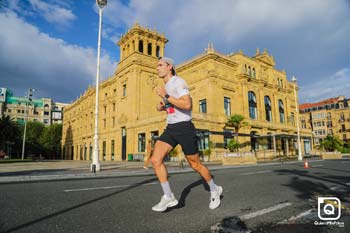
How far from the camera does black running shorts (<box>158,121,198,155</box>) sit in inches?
128

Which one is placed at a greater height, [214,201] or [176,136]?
[176,136]

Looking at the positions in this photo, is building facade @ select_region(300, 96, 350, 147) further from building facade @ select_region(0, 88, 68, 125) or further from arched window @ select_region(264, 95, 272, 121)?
building facade @ select_region(0, 88, 68, 125)

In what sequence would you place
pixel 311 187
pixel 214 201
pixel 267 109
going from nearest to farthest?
pixel 214 201 → pixel 311 187 → pixel 267 109

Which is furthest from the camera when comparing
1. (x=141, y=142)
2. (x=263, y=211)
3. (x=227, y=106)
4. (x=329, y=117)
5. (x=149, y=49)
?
(x=329, y=117)

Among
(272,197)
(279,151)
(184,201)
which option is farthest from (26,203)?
(279,151)

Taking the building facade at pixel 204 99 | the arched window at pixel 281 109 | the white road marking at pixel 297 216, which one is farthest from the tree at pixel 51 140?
the white road marking at pixel 297 216

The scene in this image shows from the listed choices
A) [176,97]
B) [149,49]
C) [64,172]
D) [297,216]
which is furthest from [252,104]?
[297,216]

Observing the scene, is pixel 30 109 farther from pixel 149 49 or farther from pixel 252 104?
pixel 252 104

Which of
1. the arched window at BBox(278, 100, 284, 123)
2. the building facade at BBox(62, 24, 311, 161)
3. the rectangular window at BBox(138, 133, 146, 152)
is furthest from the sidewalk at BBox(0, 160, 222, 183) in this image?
the arched window at BBox(278, 100, 284, 123)

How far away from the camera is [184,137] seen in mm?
3250

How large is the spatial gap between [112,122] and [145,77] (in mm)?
10532

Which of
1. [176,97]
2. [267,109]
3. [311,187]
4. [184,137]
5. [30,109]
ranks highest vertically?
[30,109]

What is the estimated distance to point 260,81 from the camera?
38094 mm

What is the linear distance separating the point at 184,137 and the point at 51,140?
7337 cm
